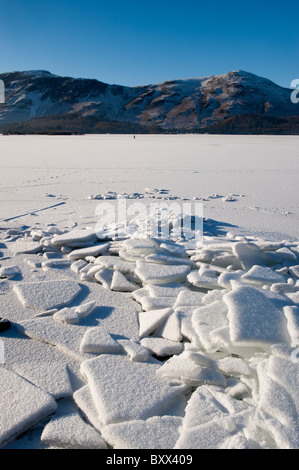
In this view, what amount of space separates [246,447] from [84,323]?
3.62 feet

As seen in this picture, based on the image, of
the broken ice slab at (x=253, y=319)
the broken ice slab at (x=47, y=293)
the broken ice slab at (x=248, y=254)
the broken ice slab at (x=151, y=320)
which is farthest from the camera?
the broken ice slab at (x=248, y=254)

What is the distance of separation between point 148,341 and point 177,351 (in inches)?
6.2

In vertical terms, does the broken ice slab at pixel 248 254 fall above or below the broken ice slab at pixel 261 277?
above

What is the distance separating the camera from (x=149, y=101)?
75.0 metres

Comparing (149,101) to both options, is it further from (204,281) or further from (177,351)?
(177,351)

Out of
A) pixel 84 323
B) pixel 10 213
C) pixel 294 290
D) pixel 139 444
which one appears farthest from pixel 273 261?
pixel 10 213

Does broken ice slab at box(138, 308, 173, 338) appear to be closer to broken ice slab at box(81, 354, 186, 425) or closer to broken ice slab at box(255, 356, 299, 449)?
broken ice slab at box(81, 354, 186, 425)

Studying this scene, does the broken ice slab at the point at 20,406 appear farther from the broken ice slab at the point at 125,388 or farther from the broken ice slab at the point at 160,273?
the broken ice slab at the point at 160,273

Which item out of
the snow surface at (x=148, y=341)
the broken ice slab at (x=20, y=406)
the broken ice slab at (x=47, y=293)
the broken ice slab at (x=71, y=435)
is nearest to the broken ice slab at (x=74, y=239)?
the snow surface at (x=148, y=341)

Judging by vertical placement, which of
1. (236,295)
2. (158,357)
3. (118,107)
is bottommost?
(158,357)

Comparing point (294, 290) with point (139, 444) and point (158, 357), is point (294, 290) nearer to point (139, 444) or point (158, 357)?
point (158, 357)

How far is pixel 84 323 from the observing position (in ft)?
6.50

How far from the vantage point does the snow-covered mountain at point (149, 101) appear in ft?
212

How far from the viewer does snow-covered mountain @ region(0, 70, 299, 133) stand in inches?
2549
